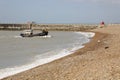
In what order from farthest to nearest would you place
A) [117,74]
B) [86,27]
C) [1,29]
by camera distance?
[1,29], [86,27], [117,74]

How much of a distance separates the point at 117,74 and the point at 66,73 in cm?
Answer: 261

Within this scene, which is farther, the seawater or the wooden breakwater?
the wooden breakwater

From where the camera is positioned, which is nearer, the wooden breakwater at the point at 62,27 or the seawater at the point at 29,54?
the seawater at the point at 29,54

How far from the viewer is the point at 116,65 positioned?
12.4 m

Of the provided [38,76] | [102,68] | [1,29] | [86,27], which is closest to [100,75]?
[102,68]

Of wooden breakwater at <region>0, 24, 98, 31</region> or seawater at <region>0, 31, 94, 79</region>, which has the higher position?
seawater at <region>0, 31, 94, 79</region>

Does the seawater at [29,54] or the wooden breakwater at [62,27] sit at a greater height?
the seawater at [29,54]

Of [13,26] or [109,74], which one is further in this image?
Result: [13,26]

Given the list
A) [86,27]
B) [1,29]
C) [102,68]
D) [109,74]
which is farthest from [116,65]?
[1,29]

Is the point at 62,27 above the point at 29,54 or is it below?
below

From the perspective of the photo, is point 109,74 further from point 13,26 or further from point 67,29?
point 13,26

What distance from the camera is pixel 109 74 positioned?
35.4 ft

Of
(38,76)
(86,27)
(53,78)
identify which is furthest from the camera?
(86,27)

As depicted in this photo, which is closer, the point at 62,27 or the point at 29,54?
the point at 29,54
